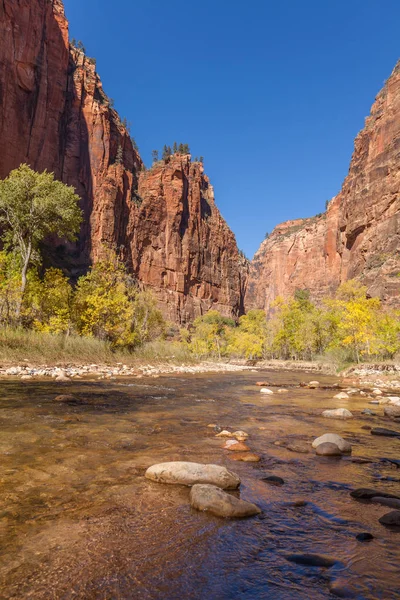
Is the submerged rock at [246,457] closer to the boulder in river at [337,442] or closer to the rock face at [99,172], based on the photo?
the boulder in river at [337,442]

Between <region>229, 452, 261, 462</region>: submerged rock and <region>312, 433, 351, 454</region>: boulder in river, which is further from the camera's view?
<region>312, 433, 351, 454</region>: boulder in river

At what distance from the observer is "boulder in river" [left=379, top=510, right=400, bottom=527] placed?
297cm

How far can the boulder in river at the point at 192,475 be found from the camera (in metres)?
3.81

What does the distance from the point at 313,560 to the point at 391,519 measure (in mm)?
1060

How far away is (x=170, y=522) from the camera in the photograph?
2.95 m

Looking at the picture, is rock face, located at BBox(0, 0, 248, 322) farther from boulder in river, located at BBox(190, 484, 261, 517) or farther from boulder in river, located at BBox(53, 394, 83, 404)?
boulder in river, located at BBox(190, 484, 261, 517)

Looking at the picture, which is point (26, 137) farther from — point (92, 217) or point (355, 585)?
point (355, 585)

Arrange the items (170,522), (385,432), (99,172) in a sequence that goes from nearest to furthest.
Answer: (170,522) < (385,432) < (99,172)

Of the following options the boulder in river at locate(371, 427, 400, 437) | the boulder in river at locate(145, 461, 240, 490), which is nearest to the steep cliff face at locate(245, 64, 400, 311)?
the boulder in river at locate(371, 427, 400, 437)

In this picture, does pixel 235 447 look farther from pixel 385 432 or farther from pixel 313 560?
pixel 385 432

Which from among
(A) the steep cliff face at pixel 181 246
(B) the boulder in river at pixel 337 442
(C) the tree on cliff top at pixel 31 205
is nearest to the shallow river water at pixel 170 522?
(B) the boulder in river at pixel 337 442

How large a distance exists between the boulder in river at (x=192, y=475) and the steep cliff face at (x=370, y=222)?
60.4m

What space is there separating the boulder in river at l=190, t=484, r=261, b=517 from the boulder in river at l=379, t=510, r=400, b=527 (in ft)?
3.41

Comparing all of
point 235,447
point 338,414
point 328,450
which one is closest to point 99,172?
point 338,414
